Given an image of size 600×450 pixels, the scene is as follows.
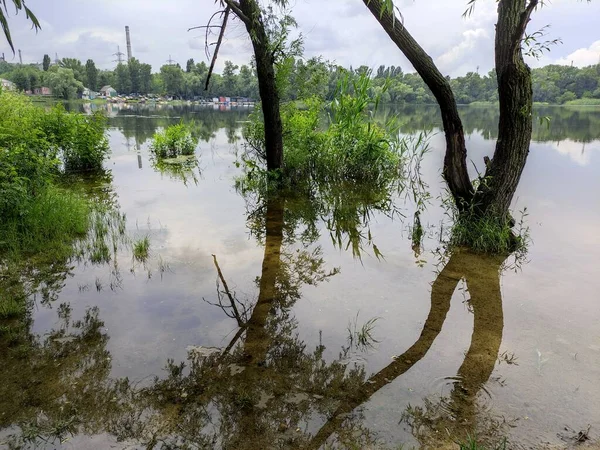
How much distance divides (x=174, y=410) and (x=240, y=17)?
7119 mm

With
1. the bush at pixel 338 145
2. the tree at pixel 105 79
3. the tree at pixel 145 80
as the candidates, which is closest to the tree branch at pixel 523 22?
the bush at pixel 338 145

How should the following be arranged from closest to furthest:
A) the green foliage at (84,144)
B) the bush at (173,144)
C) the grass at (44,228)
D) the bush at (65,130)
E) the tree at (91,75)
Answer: the grass at (44,228) < the bush at (65,130) < the green foliage at (84,144) < the bush at (173,144) < the tree at (91,75)

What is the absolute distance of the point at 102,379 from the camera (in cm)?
308

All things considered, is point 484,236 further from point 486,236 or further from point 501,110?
point 501,110

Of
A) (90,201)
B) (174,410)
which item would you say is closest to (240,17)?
(90,201)

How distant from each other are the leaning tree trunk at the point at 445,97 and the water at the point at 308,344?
0.98 meters

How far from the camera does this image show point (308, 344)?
360 cm

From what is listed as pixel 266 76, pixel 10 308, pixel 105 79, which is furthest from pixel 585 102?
pixel 105 79

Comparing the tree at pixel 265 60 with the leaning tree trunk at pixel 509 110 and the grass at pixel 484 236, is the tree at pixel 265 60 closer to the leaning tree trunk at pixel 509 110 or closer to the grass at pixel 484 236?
the leaning tree trunk at pixel 509 110

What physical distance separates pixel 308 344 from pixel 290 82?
8.30m

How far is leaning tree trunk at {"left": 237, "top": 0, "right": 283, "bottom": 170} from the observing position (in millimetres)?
8062

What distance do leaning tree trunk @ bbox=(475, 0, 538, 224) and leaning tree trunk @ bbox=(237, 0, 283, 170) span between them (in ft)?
14.5

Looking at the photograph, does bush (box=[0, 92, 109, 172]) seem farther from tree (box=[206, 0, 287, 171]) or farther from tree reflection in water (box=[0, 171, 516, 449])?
tree reflection in water (box=[0, 171, 516, 449])

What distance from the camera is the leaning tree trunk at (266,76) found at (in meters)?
8.06
